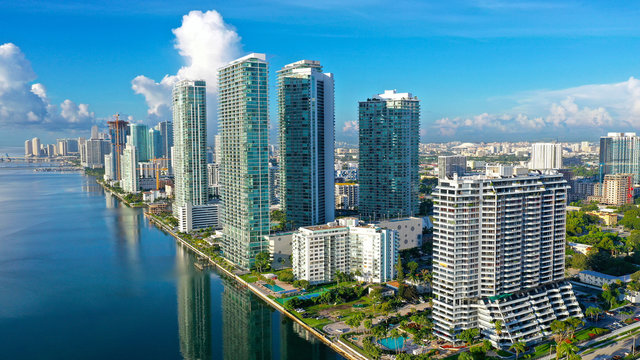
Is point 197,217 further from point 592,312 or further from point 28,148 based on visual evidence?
point 28,148

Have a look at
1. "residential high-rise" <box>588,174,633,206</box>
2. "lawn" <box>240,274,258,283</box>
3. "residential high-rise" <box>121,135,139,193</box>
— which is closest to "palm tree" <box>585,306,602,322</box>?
"lawn" <box>240,274,258,283</box>

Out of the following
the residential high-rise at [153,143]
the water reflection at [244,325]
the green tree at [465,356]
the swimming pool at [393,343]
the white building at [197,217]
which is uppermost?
the residential high-rise at [153,143]

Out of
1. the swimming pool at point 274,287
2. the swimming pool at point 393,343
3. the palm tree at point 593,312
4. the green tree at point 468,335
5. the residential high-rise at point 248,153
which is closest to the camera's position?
the green tree at point 468,335

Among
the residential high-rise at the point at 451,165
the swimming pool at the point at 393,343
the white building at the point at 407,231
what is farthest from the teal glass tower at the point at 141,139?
the swimming pool at the point at 393,343

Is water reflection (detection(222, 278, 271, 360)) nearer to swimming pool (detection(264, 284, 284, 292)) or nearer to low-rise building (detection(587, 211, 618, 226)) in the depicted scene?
swimming pool (detection(264, 284, 284, 292))

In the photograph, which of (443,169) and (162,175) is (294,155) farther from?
(162,175)

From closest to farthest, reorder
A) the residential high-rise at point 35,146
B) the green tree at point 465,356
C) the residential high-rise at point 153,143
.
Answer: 1. the green tree at point 465,356
2. the residential high-rise at point 153,143
3. the residential high-rise at point 35,146

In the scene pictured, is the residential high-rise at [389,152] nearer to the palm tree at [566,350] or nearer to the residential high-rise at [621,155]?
the palm tree at [566,350]
